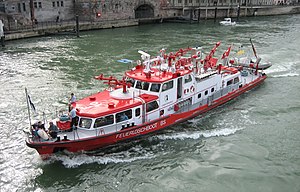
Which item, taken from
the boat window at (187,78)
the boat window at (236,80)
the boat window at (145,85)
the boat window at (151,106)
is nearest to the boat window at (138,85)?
the boat window at (145,85)

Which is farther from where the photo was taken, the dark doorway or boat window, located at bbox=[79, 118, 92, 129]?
the dark doorway

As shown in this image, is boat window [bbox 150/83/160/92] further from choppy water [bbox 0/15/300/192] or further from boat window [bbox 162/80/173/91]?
choppy water [bbox 0/15/300/192]

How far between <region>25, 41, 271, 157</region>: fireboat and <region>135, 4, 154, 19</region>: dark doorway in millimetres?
51120

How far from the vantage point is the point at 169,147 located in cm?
1958

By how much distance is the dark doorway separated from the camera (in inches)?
2943

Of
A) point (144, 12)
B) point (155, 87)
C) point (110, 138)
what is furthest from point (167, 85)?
point (144, 12)

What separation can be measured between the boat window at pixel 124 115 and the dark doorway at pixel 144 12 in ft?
192

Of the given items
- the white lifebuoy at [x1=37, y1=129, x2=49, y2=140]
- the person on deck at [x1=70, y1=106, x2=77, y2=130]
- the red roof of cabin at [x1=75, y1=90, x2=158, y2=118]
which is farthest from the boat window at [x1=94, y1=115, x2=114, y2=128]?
the white lifebuoy at [x1=37, y1=129, x2=49, y2=140]

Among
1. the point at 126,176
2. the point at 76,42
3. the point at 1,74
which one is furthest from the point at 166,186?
the point at 76,42

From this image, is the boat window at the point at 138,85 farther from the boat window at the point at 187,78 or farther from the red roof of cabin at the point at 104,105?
the boat window at the point at 187,78

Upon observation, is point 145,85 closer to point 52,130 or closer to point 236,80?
point 52,130

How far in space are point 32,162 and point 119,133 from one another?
16.0 feet

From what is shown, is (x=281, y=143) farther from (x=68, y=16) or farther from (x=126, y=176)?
(x=68, y=16)

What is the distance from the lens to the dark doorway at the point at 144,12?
7475cm
